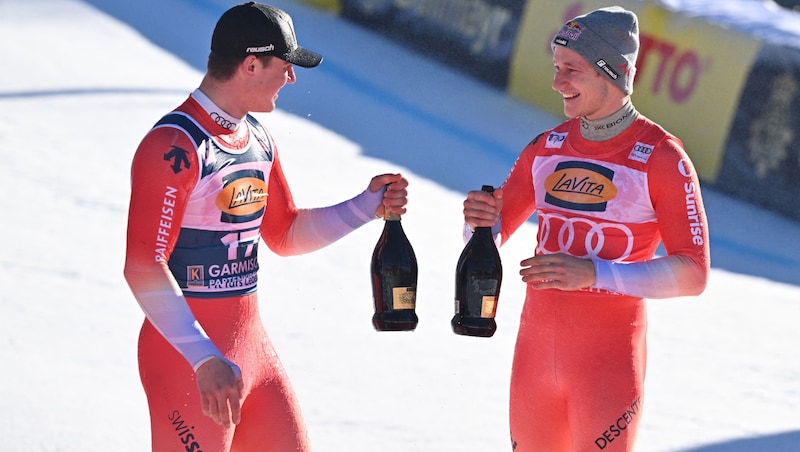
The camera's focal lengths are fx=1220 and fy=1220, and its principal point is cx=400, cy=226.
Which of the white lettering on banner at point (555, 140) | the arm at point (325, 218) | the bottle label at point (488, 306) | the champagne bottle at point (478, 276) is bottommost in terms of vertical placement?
the bottle label at point (488, 306)

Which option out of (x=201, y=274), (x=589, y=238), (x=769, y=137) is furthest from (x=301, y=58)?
(x=769, y=137)

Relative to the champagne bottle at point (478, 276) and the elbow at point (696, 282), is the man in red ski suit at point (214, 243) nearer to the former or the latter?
the champagne bottle at point (478, 276)

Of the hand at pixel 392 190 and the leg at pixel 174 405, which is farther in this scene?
the hand at pixel 392 190

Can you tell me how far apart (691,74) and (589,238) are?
8321 mm

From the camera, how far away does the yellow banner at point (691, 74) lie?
11.8 m

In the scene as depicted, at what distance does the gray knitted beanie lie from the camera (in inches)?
168

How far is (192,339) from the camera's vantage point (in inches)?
146

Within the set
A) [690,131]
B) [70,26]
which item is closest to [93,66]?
[70,26]

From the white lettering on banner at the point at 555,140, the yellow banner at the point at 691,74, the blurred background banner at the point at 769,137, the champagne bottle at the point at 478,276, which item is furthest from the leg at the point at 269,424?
the yellow banner at the point at 691,74

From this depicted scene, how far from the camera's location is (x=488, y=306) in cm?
444

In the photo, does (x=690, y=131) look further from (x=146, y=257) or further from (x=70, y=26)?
(x=146, y=257)

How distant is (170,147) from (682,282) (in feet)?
5.71

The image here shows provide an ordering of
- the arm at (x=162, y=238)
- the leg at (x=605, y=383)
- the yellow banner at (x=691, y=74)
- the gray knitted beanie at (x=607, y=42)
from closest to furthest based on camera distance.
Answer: the arm at (x=162, y=238)
the leg at (x=605, y=383)
the gray knitted beanie at (x=607, y=42)
the yellow banner at (x=691, y=74)

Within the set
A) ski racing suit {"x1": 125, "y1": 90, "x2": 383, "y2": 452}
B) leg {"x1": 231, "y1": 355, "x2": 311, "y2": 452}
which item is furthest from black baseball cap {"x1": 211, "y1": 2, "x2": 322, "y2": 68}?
leg {"x1": 231, "y1": 355, "x2": 311, "y2": 452}
